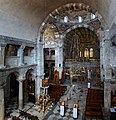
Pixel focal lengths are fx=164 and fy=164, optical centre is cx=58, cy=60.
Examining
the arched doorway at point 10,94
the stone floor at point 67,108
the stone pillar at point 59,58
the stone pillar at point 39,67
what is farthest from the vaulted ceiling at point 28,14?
the stone pillar at point 59,58

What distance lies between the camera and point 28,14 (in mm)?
10953

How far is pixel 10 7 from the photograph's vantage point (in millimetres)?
Answer: 8719

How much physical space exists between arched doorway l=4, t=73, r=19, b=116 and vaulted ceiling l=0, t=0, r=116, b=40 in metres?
3.45

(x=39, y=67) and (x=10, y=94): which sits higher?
(x=39, y=67)

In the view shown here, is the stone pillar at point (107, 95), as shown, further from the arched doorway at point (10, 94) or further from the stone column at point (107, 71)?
the arched doorway at point (10, 94)

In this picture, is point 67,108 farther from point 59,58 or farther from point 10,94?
point 59,58

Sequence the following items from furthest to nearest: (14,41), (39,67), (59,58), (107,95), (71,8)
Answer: (59,58) < (39,67) < (71,8) < (107,95) < (14,41)

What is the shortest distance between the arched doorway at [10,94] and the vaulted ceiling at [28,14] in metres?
3.45

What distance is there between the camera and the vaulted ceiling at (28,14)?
8.43 meters

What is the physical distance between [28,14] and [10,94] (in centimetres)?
786

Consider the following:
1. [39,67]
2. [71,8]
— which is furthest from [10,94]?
[71,8]

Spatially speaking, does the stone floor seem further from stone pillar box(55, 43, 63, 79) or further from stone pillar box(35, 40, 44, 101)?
stone pillar box(55, 43, 63, 79)

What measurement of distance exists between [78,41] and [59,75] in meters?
7.42

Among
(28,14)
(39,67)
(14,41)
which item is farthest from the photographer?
(39,67)
